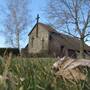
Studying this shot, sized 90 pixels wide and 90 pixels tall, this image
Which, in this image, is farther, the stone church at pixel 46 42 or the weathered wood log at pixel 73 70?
the stone church at pixel 46 42

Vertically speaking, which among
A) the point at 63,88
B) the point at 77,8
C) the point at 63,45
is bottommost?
the point at 63,88

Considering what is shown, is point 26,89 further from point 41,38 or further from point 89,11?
point 41,38

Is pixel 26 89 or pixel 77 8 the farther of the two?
pixel 77 8

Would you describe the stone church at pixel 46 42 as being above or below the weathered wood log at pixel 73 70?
above

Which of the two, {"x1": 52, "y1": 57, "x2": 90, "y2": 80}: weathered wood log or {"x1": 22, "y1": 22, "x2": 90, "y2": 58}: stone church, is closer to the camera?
{"x1": 52, "y1": 57, "x2": 90, "y2": 80}: weathered wood log

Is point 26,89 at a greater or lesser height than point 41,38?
lesser

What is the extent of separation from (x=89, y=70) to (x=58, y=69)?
0.55 feet

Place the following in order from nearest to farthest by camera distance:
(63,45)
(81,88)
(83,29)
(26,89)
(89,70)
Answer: (26,89) → (81,88) → (89,70) → (83,29) → (63,45)

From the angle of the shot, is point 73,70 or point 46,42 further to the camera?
point 46,42

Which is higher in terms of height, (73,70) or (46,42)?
(46,42)

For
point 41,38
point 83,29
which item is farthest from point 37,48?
point 83,29

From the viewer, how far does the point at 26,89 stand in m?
1.07

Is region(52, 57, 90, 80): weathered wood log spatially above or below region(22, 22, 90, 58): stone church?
below

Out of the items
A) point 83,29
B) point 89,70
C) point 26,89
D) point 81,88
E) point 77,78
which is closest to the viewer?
point 26,89
